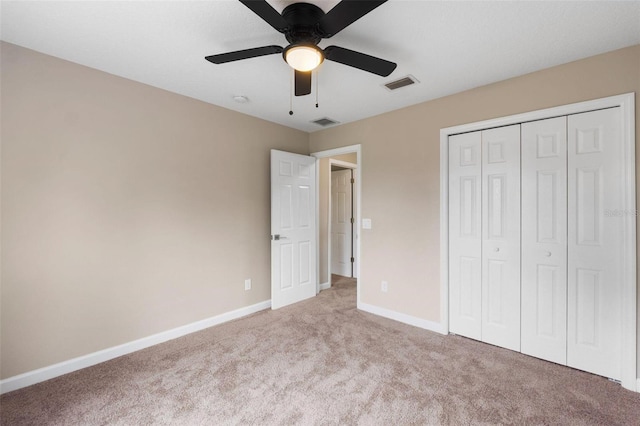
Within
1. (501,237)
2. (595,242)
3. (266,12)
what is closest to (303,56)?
(266,12)

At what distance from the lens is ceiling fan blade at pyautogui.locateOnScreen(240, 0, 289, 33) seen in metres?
1.29

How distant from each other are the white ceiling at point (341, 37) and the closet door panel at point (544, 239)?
65cm

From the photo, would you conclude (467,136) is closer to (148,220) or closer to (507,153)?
(507,153)

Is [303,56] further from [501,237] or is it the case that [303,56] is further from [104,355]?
[104,355]

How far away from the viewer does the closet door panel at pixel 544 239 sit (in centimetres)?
230

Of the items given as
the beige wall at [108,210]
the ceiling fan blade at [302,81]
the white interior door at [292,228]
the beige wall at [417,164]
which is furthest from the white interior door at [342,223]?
the ceiling fan blade at [302,81]

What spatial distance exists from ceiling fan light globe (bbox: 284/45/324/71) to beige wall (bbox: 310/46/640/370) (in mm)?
1822

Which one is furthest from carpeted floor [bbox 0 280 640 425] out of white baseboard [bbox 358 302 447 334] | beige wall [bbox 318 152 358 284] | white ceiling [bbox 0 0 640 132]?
white ceiling [bbox 0 0 640 132]

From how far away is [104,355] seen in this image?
2.40m

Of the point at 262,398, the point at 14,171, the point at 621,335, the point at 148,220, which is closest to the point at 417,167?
the point at 621,335

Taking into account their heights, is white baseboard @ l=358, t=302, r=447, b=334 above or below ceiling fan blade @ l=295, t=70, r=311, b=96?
below

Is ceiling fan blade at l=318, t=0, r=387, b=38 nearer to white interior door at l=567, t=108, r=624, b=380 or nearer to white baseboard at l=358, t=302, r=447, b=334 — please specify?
white interior door at l=567, t=108, r=624, b=380

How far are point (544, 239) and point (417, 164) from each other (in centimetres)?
134

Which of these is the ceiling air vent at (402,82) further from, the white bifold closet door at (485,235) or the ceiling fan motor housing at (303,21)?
the ceiling fan motor housing at (303,21)
